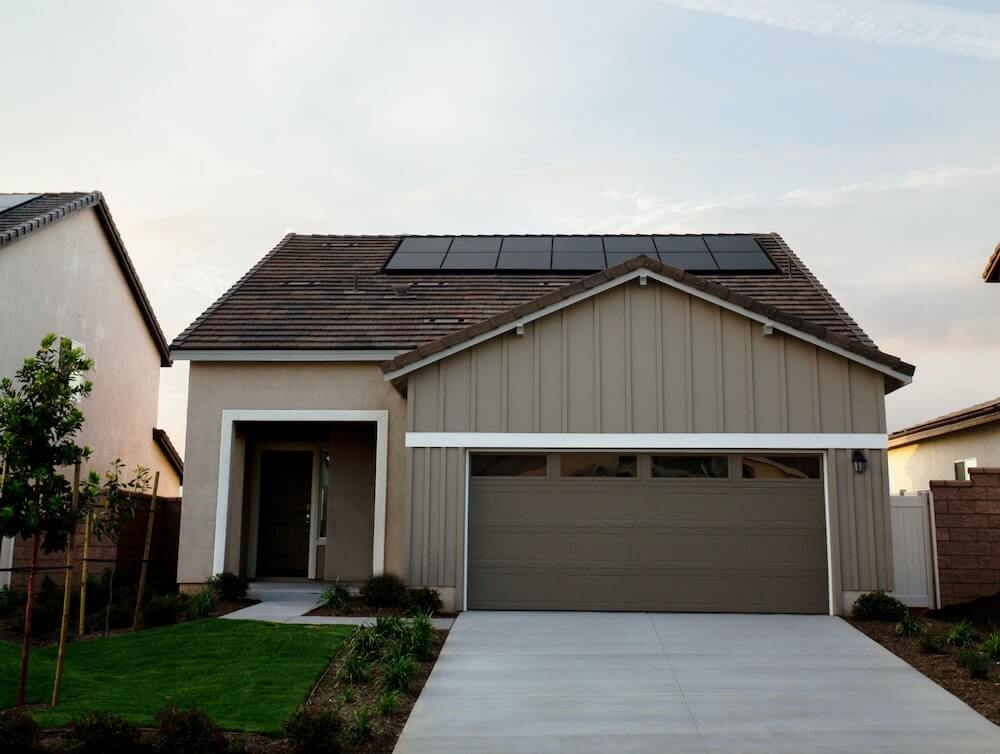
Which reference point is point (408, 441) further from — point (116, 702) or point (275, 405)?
point (116, 702)

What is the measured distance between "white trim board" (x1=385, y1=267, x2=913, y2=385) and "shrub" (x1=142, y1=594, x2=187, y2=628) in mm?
4103

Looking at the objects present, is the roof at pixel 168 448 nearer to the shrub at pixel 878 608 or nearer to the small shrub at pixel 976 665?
the shrub at pixel 878 608

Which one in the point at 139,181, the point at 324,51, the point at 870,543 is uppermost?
the point at 324,51

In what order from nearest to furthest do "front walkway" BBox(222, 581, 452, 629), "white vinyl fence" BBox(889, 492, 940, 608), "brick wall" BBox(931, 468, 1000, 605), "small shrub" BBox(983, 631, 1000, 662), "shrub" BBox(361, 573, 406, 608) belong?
"small shrub" BBox(983, 631, 1000, 662), "front walkway" BBox(222, 581, 452, 629), "shrub" BBox(361, 573, 406, 608), "brick wall" BBox(931, 468, 1000, 605), "white vinyl fence" BBox(889, 492, 940, 608)

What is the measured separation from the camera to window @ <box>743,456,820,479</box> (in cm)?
1267

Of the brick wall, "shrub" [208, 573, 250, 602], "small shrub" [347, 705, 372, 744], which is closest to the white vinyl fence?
the brick wall

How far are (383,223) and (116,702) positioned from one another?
16.7 metres

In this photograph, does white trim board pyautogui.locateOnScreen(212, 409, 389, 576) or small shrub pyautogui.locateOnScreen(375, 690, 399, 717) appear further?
white trim board pyautogui.locateOnScreen(212, 409, 389, 576)

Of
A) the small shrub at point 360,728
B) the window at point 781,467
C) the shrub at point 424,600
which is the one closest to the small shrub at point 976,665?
the window at point 781,467

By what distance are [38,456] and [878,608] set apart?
9919 millimetres

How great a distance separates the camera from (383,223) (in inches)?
916

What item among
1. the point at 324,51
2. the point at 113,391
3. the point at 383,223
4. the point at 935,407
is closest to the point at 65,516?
the point at 324,51

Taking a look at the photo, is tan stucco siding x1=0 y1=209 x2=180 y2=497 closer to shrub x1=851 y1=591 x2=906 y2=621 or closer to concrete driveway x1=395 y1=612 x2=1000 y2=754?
concrete driveway x1=395 y1=612 x2=1000 y2=754

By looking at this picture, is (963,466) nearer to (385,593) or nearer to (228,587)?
(385,593)
